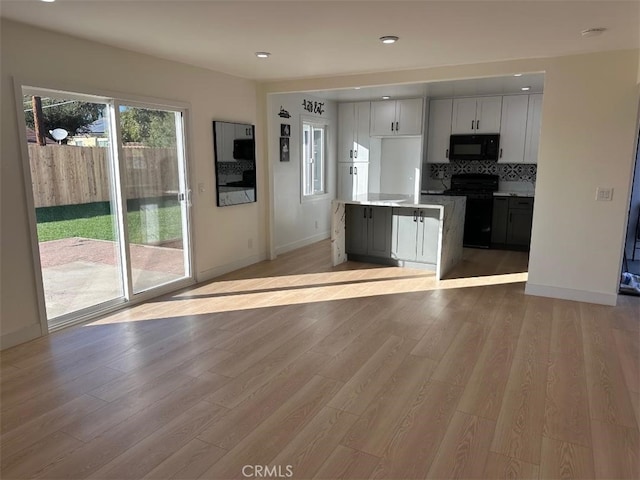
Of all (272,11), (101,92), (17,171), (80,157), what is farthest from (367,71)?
(17,171)

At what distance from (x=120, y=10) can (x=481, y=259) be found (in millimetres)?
5208

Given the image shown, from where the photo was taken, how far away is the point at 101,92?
372 cm

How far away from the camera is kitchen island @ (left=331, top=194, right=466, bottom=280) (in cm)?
514

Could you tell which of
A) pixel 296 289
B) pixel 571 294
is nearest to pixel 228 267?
→ pixel 296 289

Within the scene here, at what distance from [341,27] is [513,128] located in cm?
435

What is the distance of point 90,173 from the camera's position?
150 inches

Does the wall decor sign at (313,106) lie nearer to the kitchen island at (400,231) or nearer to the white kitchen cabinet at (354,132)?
the white kitchen cabinet at (354,132)

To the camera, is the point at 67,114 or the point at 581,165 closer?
the point at 67,114

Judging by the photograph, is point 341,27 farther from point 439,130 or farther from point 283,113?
point 439,130

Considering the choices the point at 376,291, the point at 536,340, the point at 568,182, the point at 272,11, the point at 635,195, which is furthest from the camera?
the point at 635,195

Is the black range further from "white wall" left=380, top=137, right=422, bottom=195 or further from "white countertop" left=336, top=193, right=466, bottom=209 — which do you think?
"white countertop" left=336, top=193, right=466, bottom=209

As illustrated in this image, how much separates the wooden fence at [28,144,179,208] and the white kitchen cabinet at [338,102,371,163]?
3.75 metres

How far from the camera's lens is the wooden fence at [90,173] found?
346 cm

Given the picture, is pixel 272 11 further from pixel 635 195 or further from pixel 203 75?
pixel 635 195
